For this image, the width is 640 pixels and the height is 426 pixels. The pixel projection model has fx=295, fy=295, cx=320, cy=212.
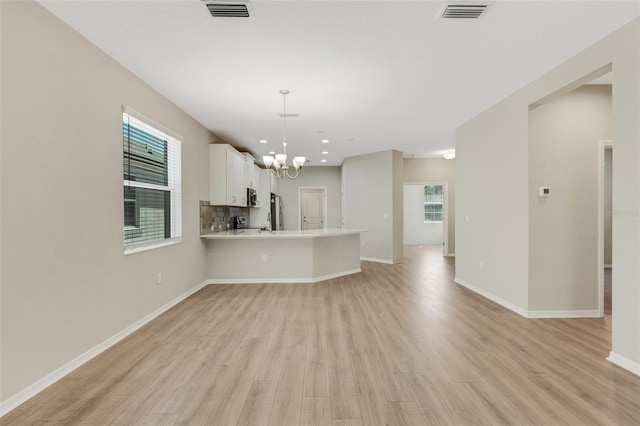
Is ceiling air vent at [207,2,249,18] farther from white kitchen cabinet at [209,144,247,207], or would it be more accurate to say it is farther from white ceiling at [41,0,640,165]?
white kitchen cabinet at [209,144,247,207]

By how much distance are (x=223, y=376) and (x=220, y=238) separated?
323cm

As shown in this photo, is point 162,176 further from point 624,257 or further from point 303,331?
point 624,257

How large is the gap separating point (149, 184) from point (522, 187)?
4.57 meters

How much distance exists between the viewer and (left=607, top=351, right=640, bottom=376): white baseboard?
2.29 meters

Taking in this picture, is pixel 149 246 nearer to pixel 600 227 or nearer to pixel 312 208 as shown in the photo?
pixel 600 227

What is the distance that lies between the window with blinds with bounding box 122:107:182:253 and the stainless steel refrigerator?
447 cm

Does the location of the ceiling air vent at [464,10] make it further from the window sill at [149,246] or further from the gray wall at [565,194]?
the window sill at [149,246]

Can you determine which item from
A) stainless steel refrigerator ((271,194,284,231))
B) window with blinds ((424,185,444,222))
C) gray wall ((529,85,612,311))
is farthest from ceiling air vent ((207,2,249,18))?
window with blinds ((424,185,444,222))

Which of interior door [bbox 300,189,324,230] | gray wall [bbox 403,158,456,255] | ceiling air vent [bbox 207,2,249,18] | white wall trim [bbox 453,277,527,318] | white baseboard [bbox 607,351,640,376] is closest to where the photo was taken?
ceiling air vent [bbox 207,2,249,18]

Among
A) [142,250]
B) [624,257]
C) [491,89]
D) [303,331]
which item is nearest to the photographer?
[624,257]

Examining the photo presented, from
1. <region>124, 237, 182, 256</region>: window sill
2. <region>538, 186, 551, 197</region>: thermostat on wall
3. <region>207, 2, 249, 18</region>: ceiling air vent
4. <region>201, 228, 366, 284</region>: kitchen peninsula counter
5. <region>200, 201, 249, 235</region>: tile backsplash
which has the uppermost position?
<region>207, 2, 249, 18</region>: ceiling air vent

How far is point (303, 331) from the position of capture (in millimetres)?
3117

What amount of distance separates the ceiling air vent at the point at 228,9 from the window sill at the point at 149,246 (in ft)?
7.96

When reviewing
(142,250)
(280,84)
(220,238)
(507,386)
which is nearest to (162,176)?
(142,250)
